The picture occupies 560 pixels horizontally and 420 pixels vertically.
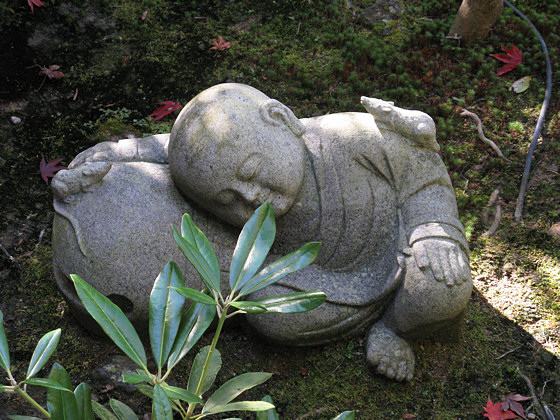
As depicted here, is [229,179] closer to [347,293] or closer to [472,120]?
[347,293]

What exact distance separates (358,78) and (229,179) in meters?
2.59

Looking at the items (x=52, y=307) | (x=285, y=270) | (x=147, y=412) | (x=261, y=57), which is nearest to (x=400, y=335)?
(x=147, y=412)

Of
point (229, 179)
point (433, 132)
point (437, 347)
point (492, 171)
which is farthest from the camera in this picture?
point (492, 171)

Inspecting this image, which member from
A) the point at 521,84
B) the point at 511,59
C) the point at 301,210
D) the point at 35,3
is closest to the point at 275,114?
the point at 301,210

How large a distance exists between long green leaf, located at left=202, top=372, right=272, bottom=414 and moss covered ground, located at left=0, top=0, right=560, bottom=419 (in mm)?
1246

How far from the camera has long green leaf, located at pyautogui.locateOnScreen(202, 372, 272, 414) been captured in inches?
69.0

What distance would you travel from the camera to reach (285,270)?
1652 millimetres

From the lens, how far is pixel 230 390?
179 cm

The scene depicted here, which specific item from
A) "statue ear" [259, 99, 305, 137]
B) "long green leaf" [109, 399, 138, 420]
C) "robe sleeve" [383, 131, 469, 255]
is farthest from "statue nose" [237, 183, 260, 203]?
"long green leaf" [109, 399, 138, 420]

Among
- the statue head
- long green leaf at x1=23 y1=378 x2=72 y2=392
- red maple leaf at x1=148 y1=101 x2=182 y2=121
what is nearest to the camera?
long green leaf at x1=23 y1=378 x2=72 y2=392

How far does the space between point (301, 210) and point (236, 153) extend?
555 millimetres

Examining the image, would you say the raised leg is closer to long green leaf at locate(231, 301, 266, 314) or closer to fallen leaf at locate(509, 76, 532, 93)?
long green leaf at locate(231, 301, 266, 314)

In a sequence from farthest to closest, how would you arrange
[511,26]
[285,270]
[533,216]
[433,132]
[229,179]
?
[511,26]
[533,216]
[433,132]
[229,179]
[285,270]

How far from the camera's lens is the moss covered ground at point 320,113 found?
3182 mm
